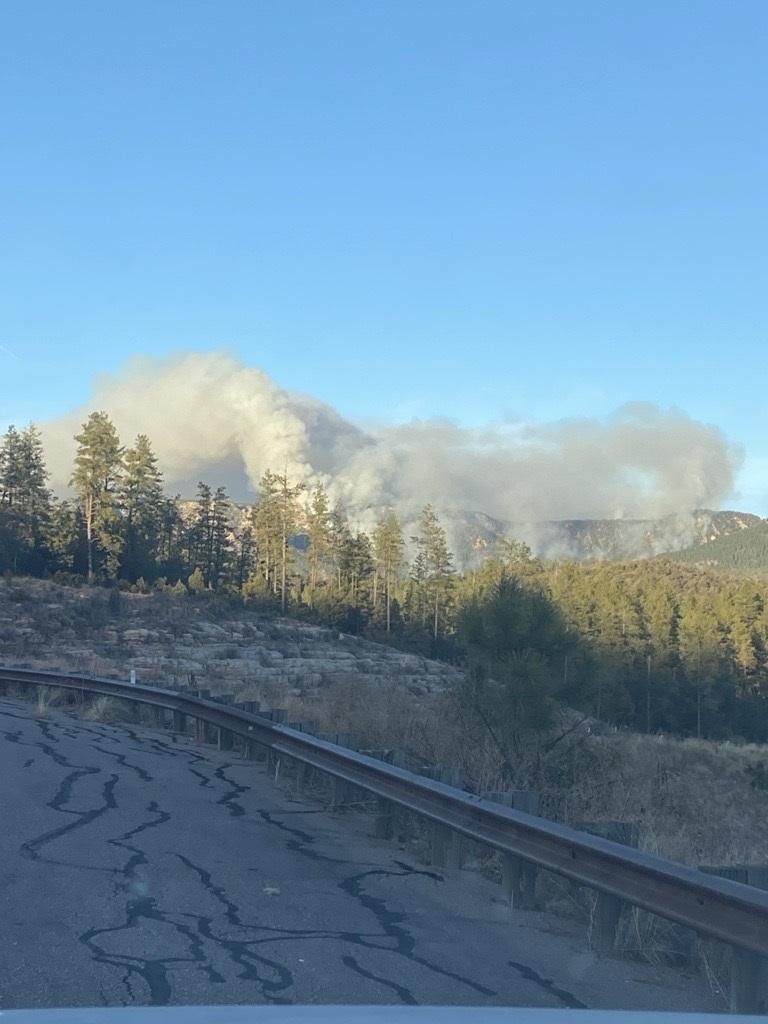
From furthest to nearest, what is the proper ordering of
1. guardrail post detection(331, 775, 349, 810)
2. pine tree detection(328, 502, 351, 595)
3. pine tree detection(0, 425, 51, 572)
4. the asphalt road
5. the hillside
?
pine tree detection(328, 502, 351, 595)
pine tree detection(0, 425, 51, 572)
the hillside
guardrail post detection(331, 775, 349, 810)
the asphalt road

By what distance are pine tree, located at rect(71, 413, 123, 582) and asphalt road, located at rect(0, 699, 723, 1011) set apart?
66669 mm

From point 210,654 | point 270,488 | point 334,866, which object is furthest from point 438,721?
point 270,488

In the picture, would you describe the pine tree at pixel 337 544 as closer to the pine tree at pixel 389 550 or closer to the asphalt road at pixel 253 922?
the pine tree at pixel 389 550

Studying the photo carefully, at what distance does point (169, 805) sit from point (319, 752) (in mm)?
1563

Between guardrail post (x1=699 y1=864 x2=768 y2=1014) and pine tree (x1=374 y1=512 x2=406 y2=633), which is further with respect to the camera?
pine tree (x1=374 y1=512 x2=406 y2=633)

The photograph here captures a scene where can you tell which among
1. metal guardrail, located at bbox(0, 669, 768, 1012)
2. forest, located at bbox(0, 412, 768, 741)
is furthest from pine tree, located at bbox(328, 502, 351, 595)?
metal guardrail, located at bbox(0, 669, 768, 1012)

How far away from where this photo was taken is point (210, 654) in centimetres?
5003

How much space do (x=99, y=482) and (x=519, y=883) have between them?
72.6 metres

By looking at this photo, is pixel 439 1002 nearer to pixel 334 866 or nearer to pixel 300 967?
pixel 300 967

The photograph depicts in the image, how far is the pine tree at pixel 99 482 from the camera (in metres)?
75.5

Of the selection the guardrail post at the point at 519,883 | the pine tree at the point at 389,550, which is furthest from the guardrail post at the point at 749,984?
the pine tree at the point at 389,550

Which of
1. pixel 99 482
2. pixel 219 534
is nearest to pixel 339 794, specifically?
pixel 99 482

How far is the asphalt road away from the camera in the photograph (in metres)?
Answer: 5.25

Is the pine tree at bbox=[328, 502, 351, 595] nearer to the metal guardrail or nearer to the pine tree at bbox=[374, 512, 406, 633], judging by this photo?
the pine tree at bbox=[374, 512, 406, 633]
